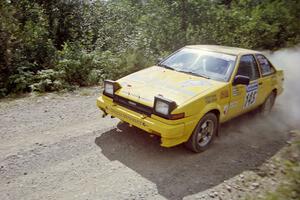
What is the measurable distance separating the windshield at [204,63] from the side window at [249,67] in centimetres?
22

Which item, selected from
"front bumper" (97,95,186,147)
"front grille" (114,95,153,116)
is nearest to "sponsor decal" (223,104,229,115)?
"front bumper" (97,95,186,147)

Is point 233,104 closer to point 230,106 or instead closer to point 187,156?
point 230,106

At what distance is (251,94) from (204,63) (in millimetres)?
1181

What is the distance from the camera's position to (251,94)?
5.79 meters

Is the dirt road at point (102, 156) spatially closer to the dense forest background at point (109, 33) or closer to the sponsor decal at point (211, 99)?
the sponsor decal at point (211, 99)

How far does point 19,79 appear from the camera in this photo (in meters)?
7.23

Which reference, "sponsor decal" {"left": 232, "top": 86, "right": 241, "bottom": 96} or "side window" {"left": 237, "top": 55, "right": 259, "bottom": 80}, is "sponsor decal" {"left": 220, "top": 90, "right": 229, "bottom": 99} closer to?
"sponsor decal" {"left": 232, "top": 86, "right": 241, "bottom": 96}

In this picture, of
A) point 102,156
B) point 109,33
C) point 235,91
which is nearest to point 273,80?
point 235,91

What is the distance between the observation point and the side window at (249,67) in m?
5.55

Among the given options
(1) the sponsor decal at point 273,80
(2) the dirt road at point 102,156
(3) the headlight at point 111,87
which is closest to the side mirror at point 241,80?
(2) the dirt road at point 102,156

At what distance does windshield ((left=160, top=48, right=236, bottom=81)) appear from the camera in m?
5.29

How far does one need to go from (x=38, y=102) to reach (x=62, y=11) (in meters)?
5.12

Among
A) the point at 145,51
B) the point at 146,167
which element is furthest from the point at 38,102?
the point at 145,51

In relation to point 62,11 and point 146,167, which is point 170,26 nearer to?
point 62,11
